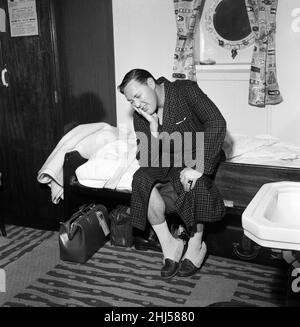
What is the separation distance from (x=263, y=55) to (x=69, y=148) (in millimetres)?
1626

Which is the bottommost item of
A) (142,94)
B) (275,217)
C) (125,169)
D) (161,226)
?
(161,226)

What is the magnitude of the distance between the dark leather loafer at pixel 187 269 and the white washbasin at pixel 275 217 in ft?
3.77

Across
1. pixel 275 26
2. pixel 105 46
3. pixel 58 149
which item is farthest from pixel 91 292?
pixel 275 26

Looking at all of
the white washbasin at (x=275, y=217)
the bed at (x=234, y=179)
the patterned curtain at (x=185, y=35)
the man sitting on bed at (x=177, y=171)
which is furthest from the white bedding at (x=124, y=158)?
the white washbasin at (x=275, y=217)

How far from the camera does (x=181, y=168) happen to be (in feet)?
8.48

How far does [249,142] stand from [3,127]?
1.86 metres

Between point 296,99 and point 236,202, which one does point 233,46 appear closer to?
point 296,99

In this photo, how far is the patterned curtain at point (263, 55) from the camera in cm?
315

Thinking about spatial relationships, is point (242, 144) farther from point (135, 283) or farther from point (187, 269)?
point (135, 283)

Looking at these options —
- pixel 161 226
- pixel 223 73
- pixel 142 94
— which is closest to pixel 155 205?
pixel 161 226

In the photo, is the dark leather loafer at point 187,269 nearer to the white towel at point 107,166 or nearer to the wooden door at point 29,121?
the white towel at point 107,166

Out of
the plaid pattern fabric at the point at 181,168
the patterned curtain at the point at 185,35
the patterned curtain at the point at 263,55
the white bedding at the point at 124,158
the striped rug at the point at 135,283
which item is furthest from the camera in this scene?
the patterned curtain at the point at 185,35

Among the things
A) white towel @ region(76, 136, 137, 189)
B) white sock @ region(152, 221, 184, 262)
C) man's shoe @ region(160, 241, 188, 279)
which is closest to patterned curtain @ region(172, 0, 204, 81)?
white towel @ region(76, 136, 137, 189)
